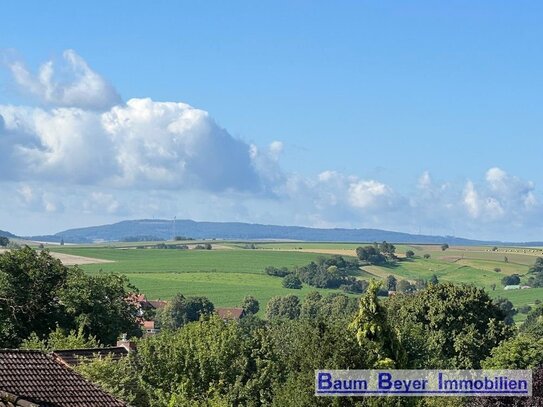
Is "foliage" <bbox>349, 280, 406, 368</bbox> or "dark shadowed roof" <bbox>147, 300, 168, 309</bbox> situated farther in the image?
"dark shadowed roof" <bbox>147, 300, 168, 309</bbox>

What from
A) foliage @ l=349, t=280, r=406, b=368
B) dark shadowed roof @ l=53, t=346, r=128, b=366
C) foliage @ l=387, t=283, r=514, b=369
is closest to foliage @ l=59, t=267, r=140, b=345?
dark shadowed roof @ l=53, t=346, r=128, b=366

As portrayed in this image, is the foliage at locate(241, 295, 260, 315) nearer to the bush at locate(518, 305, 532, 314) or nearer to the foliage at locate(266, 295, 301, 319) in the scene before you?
the foliage at locate(266, 295, 301, 319)

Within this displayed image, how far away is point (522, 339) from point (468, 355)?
757 centimetres

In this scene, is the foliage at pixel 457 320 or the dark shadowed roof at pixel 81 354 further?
the foliage at pixel 457 320

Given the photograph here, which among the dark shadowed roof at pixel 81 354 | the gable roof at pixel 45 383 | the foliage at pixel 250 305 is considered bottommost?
the foliage at pixel 250 305

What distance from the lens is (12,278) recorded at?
6619 centimetres

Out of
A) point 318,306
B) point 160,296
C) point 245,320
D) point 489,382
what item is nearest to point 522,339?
point 489,382

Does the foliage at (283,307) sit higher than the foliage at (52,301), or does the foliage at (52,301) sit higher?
the foliage at (52,301)

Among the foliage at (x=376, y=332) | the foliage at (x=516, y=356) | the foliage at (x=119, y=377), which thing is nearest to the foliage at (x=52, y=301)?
the foliage at (x=119, y=377)

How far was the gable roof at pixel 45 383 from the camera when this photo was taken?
829 inches

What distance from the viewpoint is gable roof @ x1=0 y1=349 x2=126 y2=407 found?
21062 millimetres

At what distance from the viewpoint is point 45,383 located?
21797mm

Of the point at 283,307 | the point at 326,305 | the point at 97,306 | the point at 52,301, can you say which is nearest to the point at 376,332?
the point at 97,306

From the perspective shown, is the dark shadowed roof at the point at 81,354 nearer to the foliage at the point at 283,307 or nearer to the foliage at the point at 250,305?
the foliage at the point at 283,307
